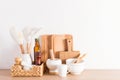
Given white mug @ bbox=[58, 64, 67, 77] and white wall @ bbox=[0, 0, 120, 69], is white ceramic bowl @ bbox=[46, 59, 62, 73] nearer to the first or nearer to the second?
white mug @ bbox=[58, 64, 67, 77]

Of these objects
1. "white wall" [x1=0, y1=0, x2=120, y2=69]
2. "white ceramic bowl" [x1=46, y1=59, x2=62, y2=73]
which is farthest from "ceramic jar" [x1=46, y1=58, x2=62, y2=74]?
"white wall" [x1=0, y1=0, x2=120, y2=69]

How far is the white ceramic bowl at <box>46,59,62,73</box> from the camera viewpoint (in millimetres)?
1455

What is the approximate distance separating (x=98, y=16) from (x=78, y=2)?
0.62 ft

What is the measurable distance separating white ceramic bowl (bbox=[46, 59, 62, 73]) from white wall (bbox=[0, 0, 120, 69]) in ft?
0.90

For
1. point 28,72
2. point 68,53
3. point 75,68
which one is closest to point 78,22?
point 68,53

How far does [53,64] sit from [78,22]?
1.38 feet

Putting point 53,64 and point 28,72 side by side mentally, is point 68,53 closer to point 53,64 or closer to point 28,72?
point 53,64

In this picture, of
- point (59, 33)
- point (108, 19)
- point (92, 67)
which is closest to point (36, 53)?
point (59, 33)

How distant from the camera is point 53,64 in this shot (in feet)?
4.77

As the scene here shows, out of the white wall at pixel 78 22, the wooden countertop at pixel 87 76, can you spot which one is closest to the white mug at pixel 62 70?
the wooden countertop at pixel 87 76

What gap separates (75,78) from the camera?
4.56 feet

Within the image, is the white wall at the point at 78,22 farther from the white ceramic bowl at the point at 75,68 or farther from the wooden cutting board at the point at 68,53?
the white ceramic bowl at the point at 75,68

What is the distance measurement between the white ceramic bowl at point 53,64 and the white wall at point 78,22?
275 millimetres

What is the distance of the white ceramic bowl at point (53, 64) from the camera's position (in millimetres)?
1455
